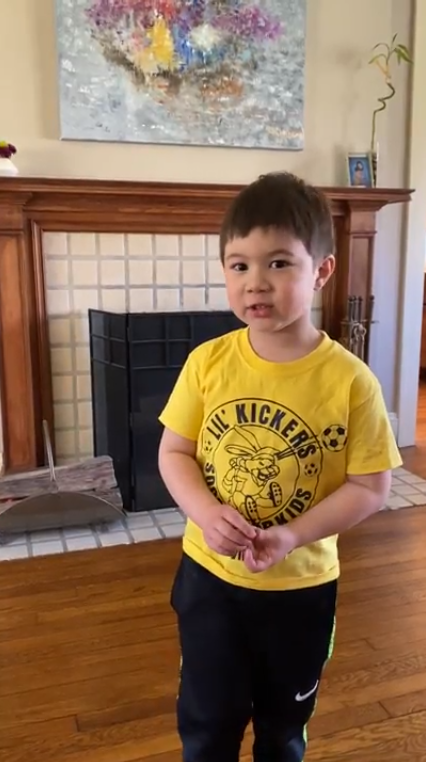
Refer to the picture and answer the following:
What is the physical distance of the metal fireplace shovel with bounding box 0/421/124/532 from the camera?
2273 mm

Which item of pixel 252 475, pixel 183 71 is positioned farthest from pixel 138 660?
pixel 183 71

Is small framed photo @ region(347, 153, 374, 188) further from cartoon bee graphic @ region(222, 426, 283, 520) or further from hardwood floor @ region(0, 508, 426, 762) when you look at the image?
cartoon bee graphic @ region(222, 426, 283, 520)

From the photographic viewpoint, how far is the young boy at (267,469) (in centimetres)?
83

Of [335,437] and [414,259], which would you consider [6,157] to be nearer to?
[414,259]

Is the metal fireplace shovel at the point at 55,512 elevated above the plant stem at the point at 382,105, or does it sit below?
below

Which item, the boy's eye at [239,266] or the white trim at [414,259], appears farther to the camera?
the white trim at [414,259]

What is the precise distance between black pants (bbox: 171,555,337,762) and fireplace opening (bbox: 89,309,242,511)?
152 centimetres

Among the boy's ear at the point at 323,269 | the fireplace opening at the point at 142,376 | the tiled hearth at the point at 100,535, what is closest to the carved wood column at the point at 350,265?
the fireplace opening at the point at 142,376

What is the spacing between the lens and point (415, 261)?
10.5 feet

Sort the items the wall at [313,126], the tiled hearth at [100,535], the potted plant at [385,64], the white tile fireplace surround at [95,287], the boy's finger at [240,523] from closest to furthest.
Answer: the boy's finger at [240,523]
the tiled hearth at [100,535]
the wall at [313,126]
the white tile fireplace surround at [95,287]
the potted plant at [385,64]

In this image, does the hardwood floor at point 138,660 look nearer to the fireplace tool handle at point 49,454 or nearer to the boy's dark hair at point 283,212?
the fireplace tool handle at point 49,454

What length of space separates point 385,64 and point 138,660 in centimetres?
256

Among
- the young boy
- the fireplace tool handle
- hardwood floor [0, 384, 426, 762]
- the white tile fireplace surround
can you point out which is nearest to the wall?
the white tile fireplace surround

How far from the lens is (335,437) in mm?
864
